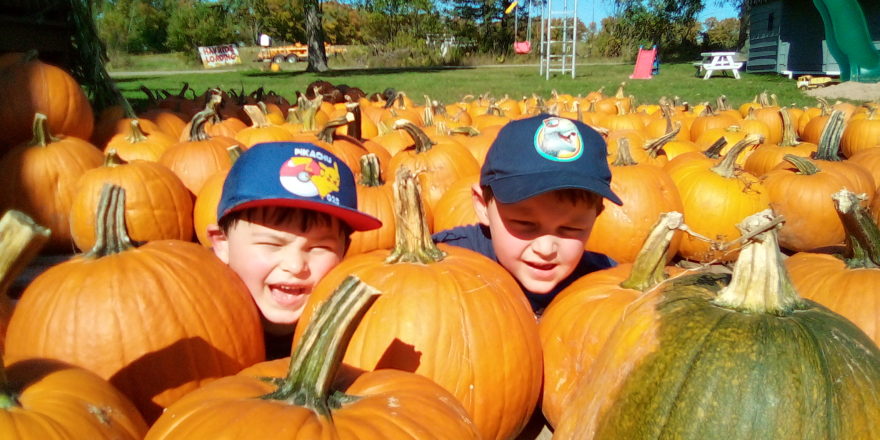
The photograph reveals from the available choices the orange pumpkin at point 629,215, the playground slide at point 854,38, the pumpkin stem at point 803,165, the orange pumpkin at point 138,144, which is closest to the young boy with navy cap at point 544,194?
the orange pumpkin at point 629,215

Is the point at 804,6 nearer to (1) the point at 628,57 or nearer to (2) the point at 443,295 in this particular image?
(1) the point at 628,57

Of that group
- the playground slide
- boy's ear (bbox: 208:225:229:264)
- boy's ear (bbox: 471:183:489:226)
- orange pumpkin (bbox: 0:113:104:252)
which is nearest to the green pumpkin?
boy's ear (bbox: 471:183:489:226)

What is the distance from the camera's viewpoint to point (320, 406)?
4.50 feet

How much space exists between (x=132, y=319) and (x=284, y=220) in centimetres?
65

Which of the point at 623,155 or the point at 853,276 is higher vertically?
the point at 623,155

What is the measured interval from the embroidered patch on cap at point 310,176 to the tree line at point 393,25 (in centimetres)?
3104

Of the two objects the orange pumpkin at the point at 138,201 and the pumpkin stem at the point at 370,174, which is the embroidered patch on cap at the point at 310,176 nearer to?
the pumpkin stem at the point at 370,174

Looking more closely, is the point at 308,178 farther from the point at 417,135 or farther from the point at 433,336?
the point at 417,135

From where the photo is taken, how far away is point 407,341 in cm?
189

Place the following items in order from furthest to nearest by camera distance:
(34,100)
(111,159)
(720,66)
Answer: (720,66)
(34,100)
(111,159)

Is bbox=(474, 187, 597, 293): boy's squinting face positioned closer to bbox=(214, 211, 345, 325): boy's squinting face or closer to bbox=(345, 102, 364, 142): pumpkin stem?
bbox=(214, 211, 345, 325): boy's squinting face

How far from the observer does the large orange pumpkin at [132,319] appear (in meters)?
1.90

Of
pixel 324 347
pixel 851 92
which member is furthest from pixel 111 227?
pixel 851 92

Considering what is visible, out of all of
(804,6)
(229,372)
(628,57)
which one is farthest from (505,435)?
(628,57)
